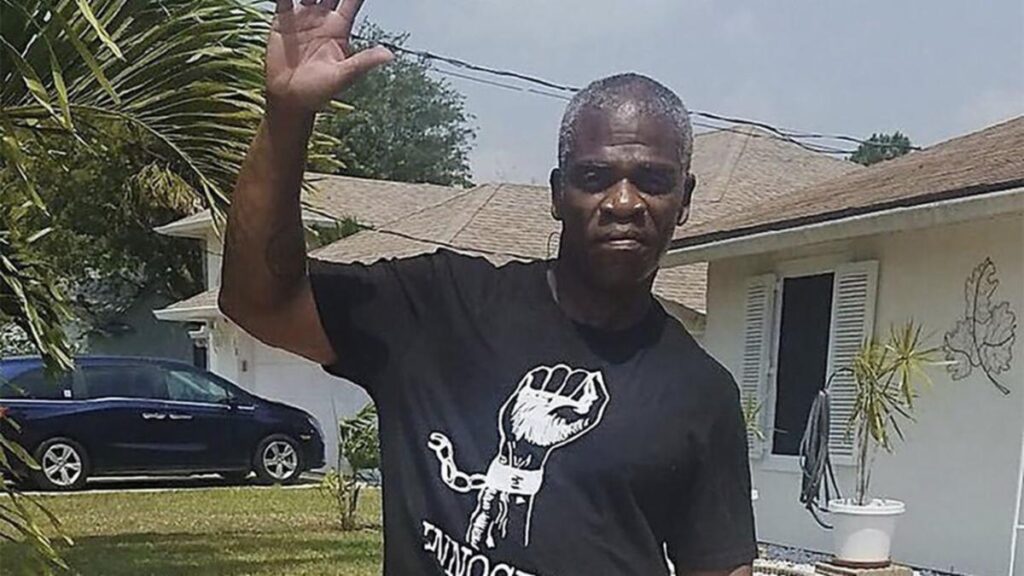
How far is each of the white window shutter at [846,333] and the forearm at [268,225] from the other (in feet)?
21.1

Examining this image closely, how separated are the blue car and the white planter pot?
7.97 meters

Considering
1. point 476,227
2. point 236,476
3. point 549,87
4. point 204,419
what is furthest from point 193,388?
point 549,87

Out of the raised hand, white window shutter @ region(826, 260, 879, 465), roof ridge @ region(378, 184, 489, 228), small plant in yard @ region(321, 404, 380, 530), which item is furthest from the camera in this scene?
roof ridge @ region(378, 184, 489, 228)

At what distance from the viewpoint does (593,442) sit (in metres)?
1.39

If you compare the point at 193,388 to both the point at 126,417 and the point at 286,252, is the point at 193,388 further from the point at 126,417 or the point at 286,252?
the point at 286,252

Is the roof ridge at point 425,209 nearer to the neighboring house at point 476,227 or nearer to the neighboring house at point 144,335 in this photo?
the neighboring house at point 476,227

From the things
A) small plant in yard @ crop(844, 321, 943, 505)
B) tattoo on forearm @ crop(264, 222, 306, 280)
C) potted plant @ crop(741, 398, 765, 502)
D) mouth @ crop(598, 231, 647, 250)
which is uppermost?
mouth @ crop(598, 231, 647, 250)

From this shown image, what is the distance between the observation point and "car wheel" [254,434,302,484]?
13.3 m

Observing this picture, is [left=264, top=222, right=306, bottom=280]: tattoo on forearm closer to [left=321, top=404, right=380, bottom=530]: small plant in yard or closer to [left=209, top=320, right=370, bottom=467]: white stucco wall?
[left=321, top=404, right=380, bottom=530]: small plant in yard

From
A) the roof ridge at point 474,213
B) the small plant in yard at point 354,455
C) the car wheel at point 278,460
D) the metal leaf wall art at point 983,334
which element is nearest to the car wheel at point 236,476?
the car wheel at point 278,460

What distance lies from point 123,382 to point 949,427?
8.72 meters

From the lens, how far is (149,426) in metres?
12.6

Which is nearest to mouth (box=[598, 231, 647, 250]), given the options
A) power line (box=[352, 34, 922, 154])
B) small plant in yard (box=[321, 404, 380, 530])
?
small plant in yard (box=[321, 404, 380, 530])

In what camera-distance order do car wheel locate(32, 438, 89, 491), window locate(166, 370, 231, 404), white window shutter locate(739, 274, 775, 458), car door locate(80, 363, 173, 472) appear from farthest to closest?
window locate(166, 370, 231, 404) < car door locate(80, 363, 173, 472) < car wheel locate(32, 438, 89, 491) < white window shutter locate(739, 274, 775, 458)
